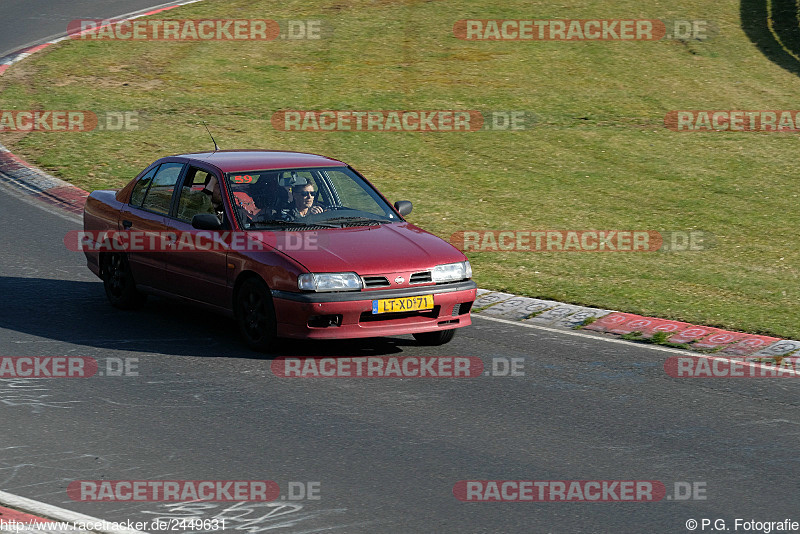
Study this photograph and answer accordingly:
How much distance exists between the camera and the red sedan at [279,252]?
8.82m

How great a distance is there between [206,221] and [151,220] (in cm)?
127

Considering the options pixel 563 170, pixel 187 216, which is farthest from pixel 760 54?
pixel 187 216

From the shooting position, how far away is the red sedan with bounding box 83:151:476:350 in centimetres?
882

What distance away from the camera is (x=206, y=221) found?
31.0ft

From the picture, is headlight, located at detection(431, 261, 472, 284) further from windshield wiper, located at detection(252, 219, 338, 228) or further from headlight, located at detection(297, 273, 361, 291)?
windshield wiper, located at detection(252, 219, 338, 228)

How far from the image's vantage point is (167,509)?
588cm

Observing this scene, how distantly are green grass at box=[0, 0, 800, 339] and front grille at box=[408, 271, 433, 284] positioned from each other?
9.19ft

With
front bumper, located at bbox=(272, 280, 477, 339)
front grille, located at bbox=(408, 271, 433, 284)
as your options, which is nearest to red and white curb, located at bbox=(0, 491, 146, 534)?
Result: front bumper, located at bbox=(272, 280, 477, 339)

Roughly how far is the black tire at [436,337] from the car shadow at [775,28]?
19944mm

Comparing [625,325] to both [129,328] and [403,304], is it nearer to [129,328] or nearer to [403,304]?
[403,304]

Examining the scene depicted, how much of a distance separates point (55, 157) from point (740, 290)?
37.8ft

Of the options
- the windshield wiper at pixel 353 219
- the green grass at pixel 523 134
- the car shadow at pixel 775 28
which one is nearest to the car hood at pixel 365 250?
the windshield wiper at pixel 353 219

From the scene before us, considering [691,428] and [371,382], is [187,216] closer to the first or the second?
[371,382]

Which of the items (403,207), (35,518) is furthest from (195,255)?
(35,518)
